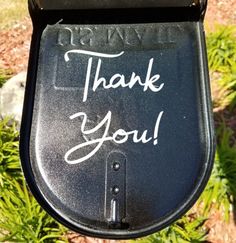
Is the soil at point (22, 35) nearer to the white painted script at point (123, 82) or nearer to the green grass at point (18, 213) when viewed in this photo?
the green grass at point (18, 213)

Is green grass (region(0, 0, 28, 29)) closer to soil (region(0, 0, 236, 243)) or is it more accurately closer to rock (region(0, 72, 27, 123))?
soil (region(0, 0, 236, 243))

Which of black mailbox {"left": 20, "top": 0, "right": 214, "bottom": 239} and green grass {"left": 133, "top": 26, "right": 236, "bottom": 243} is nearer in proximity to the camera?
black mailbox {"left": 20, "top": 0, "right": 214, "bottom": 239}

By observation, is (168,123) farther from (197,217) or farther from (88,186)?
(197,217)

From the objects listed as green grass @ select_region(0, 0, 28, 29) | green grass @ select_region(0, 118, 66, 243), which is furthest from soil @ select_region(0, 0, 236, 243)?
green grass @ select_region(0, 118, 66, 243)

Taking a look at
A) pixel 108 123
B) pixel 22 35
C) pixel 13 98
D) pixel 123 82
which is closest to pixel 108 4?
pixel 123 82

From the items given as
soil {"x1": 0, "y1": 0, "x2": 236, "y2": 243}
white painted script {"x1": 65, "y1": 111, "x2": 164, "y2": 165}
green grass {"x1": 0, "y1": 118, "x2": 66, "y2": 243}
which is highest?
soil {"x1": 0, "y1": 0, "x2": 236, "y2": 243}

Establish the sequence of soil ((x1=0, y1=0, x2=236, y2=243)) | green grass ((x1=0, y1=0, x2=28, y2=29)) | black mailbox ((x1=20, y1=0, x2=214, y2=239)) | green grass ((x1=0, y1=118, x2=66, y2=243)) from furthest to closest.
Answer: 1. green grass ((x1=0, y1=0, x2=28, y2=29))
2. soil ((x1=0, y1=0, x2=236, y2=243))
3. green grass ((x1=0, y1=118, x2=66, y2=243))
4. black mailbox ((x1=20, y1=0, x2=214, y2=239))

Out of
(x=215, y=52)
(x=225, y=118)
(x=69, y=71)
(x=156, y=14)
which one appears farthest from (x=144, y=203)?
(x=215, y=52)

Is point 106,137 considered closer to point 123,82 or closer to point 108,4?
point 123,82
